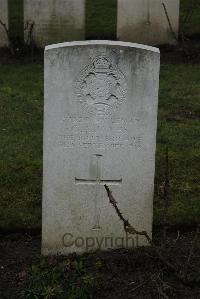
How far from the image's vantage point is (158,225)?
19.2ft

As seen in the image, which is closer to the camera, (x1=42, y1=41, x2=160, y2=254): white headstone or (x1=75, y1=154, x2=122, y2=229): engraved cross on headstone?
(x1=42, y1=41, x2=160, y2=254): white headstone

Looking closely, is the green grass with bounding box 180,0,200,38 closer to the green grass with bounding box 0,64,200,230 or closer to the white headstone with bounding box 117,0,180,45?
the white headstone with bounding box 117,0,180,45

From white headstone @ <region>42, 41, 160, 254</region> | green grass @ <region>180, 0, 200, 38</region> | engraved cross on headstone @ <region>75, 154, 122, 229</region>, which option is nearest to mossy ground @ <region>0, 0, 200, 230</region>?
white headstone @ <region>42, 41, 160, 254</region>

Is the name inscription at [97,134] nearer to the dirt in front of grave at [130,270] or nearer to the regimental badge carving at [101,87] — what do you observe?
the regimental badge carving at [101,87]

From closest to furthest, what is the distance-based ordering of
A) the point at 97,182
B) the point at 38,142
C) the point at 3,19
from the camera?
1. the point at 97,182
2. the point at 38,142
3. the point at 3,19

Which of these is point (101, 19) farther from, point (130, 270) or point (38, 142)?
point (130, 270)

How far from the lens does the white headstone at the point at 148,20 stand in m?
11.3

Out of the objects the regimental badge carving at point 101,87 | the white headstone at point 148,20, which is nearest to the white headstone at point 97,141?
the regimental badge carving at point 101,87

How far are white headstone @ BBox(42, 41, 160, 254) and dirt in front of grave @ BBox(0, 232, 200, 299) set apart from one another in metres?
0.18

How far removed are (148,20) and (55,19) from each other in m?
1.47

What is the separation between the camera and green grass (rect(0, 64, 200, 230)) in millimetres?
6078

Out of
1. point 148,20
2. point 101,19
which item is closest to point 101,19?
point 101,19

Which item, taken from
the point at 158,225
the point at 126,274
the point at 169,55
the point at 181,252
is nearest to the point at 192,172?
the point at 158,225

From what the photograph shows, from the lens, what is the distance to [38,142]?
759 cm
